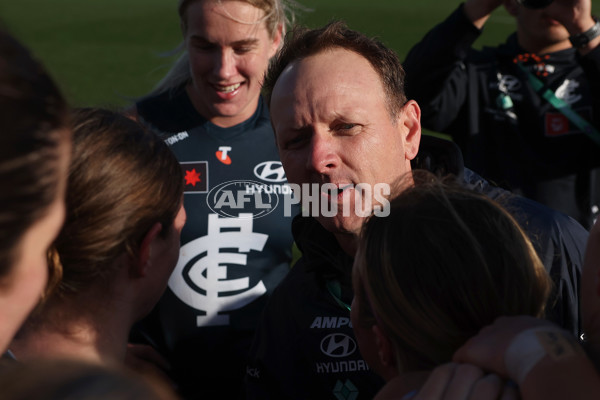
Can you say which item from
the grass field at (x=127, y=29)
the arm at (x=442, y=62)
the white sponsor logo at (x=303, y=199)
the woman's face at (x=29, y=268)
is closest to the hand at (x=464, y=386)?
the white sponsor logo at (x=303, y=199)

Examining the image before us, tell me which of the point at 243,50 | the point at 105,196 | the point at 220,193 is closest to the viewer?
the point at 105,196

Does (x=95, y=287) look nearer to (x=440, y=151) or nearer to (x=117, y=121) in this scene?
(x=117, y=121)

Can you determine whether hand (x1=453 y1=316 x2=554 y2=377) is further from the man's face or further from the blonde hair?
the blonde hair

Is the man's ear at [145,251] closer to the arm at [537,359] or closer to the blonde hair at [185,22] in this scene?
the arm at [537,359]

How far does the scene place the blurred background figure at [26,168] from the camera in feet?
3.23

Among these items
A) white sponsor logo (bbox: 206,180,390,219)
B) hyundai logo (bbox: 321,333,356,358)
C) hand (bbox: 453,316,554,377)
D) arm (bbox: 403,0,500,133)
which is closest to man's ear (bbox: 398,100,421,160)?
white sponsor logo (bbox: 206,180,390,219)

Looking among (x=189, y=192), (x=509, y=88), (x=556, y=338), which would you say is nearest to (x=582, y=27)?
(x=509, y=88)

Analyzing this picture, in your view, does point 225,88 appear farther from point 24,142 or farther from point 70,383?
point 70,383

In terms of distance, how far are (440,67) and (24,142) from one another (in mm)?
2874

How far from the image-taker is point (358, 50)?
2293 mm

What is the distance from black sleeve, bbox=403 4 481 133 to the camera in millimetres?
3529

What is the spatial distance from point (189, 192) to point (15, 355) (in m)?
1.45

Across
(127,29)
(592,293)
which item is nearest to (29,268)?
(592,293)

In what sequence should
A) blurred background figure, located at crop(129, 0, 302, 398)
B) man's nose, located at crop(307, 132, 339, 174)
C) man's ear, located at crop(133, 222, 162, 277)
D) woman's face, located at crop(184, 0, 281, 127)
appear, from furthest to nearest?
woman's face, located at crop(184, 0, 281, 127)
blurred background figure, located at crop(129, 0, 302, 398)
man's nose, located at crop(307, 132, 339, 174)
man's ear, located at crop(133, 222, 162, 277)
